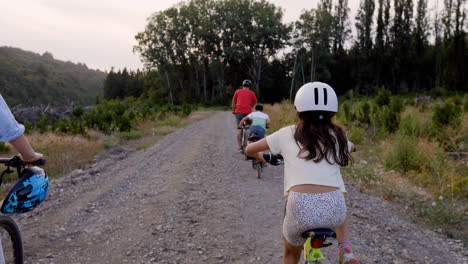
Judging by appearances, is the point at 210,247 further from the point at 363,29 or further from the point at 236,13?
the point at 363,29

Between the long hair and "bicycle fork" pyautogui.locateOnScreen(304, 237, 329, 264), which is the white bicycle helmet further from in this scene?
"bicycle fork" pyautogui.locateOnScreen(304, 237, 329, 264)

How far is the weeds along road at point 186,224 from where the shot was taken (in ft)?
12.4

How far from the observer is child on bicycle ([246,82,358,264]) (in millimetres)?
1930

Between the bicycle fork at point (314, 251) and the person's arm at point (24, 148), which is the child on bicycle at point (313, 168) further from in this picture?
the person's arm at point (24, 148)

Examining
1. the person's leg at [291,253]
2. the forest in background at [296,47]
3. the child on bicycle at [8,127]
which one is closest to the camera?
the child on bicycle at [8,127]

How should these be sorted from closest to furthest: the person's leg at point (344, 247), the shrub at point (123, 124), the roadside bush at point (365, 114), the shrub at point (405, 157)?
the person's leg at point (344, 247), the shrub at point (405, 157), the roadside bush at point (365, 114), the shrub at point (123, 124)

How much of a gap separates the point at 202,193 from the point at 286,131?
4.10 m

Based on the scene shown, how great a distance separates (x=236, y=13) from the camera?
55656 mm

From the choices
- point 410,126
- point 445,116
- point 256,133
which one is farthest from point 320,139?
point 445,116

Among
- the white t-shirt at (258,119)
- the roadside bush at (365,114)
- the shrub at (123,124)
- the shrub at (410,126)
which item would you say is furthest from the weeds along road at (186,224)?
the shrub at (123,124)

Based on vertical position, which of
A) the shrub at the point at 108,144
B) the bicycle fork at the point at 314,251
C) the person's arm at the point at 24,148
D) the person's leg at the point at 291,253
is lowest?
the shrub at the point at 108,144

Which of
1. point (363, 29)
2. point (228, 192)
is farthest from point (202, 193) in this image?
point (363, 29)

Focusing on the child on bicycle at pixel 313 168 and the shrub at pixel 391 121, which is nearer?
the child on bicycle at pixel 313 168

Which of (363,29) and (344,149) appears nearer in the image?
(344,149)
